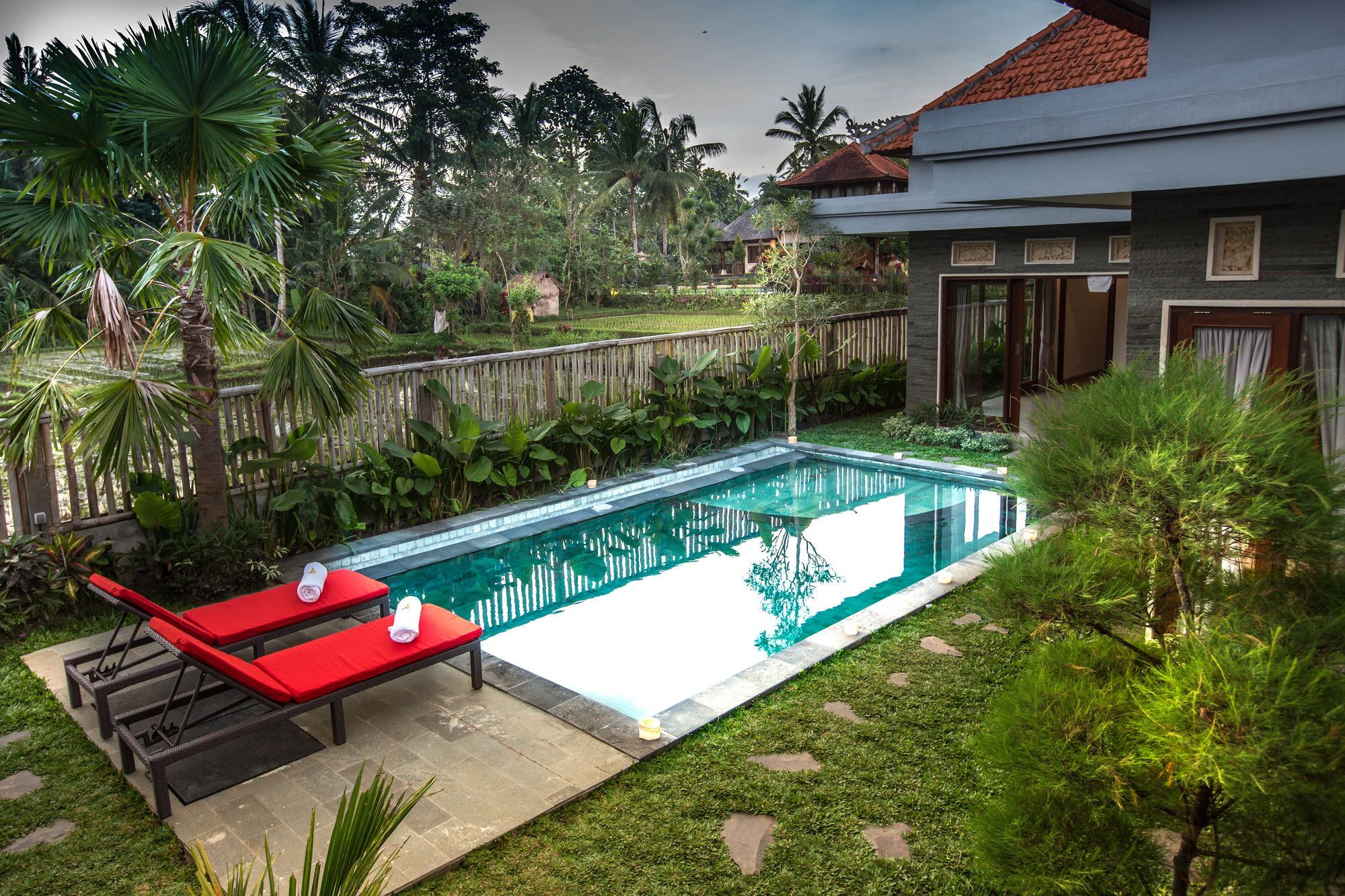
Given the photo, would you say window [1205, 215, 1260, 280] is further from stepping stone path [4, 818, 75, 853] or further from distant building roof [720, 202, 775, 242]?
distant building roof [720, 202, 775, 242]

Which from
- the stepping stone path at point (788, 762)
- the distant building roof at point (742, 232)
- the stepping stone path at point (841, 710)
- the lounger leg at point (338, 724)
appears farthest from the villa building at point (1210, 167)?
the distant building roof at point (742, 232)

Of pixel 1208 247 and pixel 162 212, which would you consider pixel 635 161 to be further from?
pixel 162 212

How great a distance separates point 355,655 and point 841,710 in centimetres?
251

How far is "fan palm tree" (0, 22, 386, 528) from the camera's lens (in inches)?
209

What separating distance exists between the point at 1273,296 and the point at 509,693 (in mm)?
6002

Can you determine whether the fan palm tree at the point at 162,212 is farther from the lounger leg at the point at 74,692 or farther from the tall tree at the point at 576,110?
the tall tree at the point at 576,110

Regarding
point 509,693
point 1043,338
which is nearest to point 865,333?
point 1043,338

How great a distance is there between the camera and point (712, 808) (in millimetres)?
3781

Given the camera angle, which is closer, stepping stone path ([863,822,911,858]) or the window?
stepping stone path ([863,822,911,858])

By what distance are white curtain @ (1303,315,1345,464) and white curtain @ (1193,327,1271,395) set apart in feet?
0.85

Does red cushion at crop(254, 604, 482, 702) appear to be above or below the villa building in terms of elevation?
below

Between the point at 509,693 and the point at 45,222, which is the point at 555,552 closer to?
the point at 509,693

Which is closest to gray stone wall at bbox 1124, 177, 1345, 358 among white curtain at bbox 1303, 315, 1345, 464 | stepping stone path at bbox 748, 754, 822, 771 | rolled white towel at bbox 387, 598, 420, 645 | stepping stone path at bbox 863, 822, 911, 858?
white curtain at bbox 1303, 315, 1345, 464

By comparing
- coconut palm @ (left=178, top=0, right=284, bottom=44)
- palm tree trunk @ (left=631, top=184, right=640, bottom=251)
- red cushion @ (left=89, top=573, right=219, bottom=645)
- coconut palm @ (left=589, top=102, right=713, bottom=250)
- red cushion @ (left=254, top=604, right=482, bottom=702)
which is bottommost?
red cushion @ (left=254, top=604, right=482, bottom=702)
